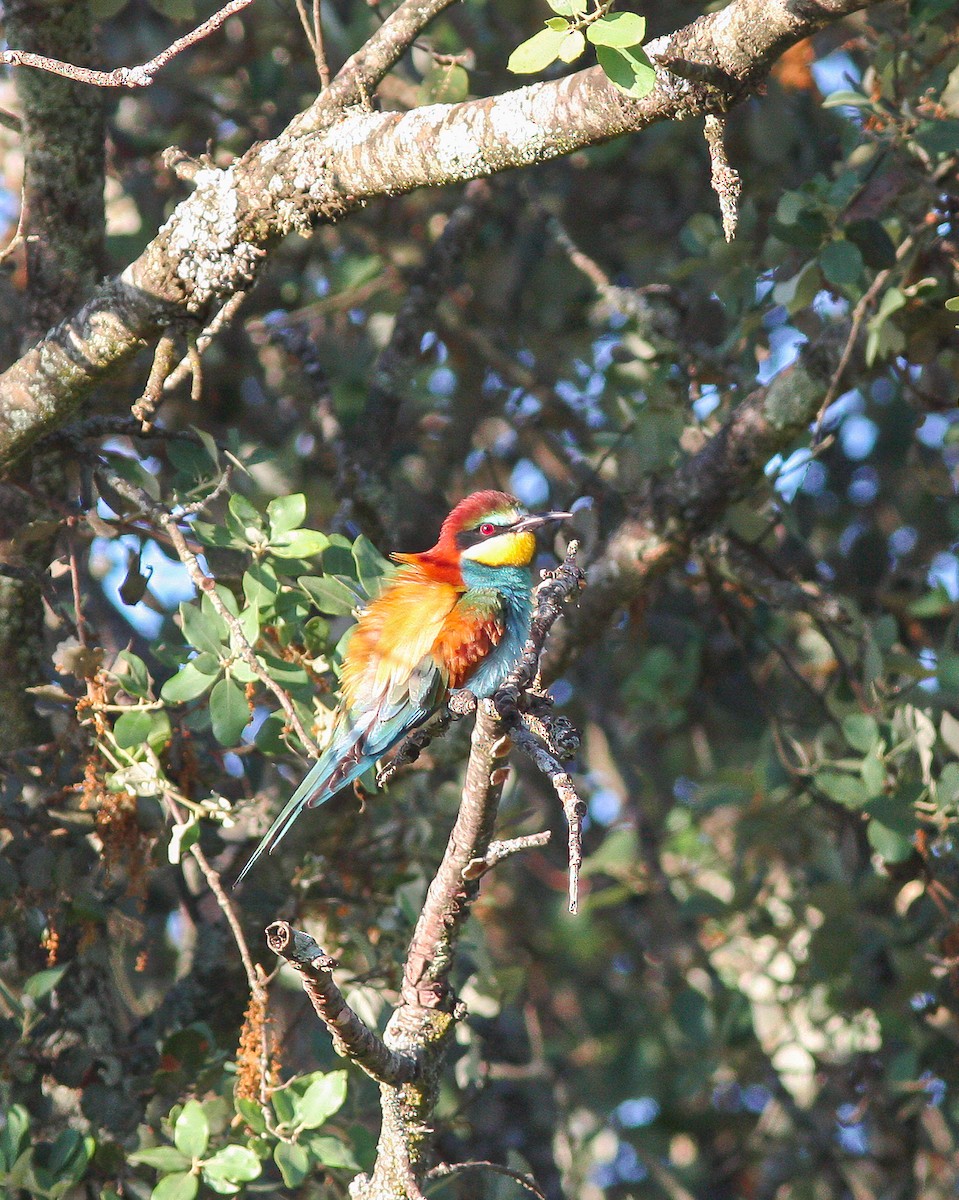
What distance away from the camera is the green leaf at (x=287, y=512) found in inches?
95.7

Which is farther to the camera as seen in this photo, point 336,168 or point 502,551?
point 502,551

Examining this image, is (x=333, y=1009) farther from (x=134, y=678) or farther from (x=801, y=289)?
(x=801, y=289)

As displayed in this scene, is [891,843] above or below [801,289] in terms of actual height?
below

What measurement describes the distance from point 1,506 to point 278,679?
31.5 inches

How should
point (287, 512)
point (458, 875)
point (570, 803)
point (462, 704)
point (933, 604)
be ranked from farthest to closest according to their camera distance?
1. point (933, 604)
2. point (287, 512)
3. point (462, 704)
4. point (458, 875)
5. point (570, 803)

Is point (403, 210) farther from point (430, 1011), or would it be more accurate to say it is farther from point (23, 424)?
point (430, 1011)

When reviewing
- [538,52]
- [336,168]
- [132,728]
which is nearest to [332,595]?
[132,728]

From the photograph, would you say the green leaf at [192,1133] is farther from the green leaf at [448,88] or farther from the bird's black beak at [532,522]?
the green leaf at [448,88]

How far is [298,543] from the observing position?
7.96 feet

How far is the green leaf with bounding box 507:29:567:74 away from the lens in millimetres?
1713

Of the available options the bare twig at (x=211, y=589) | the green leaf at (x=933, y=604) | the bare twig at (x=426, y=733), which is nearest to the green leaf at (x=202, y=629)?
the bare twig at (x=211, y=589)

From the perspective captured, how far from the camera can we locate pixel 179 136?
4359mm

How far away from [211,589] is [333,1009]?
0.83m

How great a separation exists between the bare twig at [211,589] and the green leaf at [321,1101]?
580mm
